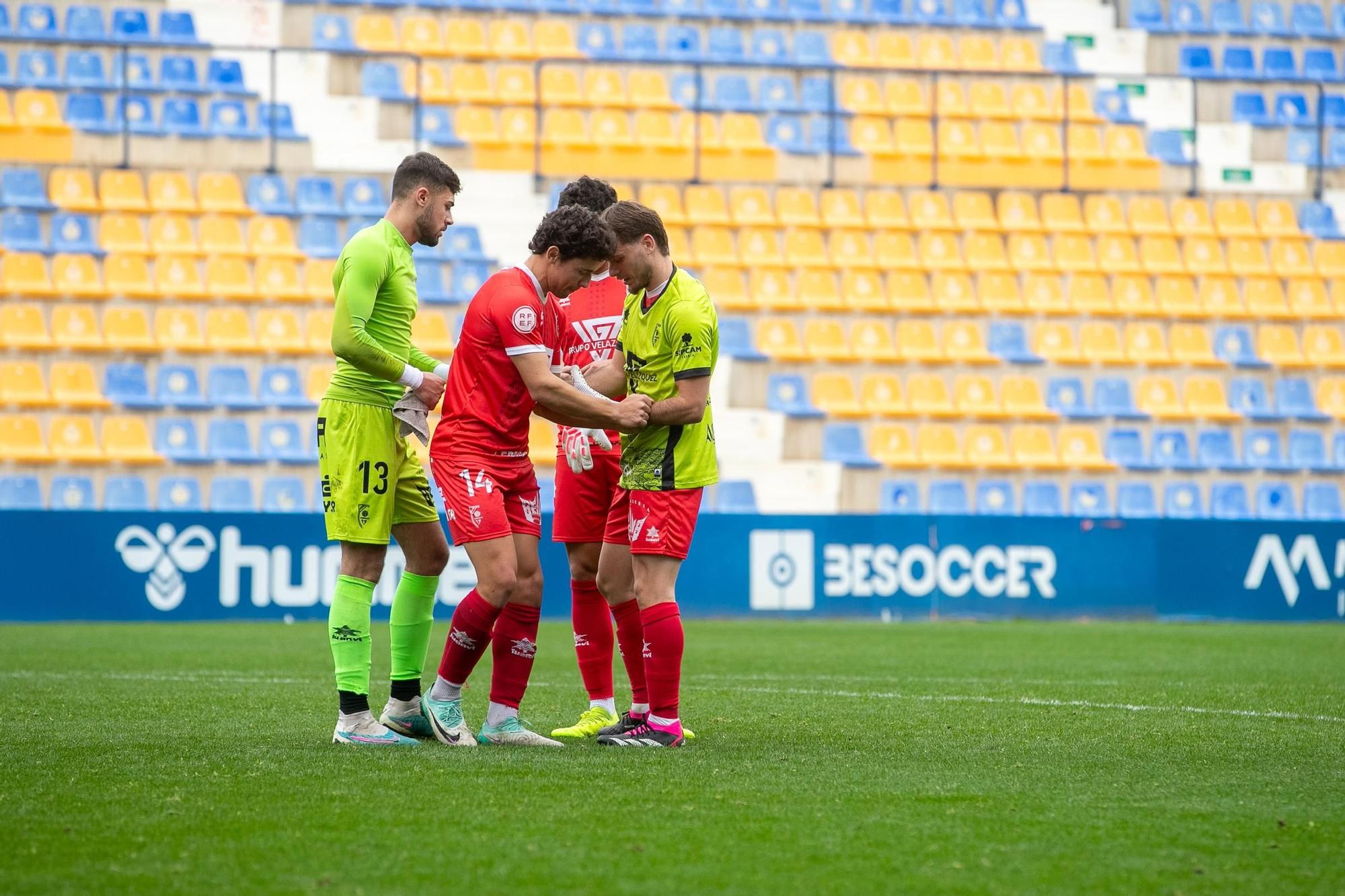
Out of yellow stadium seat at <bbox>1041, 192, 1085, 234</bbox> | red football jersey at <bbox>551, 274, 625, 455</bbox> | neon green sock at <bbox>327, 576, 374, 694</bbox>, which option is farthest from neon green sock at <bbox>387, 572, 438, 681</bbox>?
yellow stadium seat at <bbox>1041, 192, 1085, 234</bbox>

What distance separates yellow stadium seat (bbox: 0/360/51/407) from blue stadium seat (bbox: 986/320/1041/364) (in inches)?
384

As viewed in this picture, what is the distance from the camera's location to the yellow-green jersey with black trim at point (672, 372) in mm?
5844

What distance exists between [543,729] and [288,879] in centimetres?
297

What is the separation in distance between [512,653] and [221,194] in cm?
1266

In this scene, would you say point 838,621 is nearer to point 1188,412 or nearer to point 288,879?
point 1188,412

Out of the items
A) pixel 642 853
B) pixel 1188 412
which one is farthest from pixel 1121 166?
pixel 642 853

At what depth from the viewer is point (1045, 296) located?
58.5 ft

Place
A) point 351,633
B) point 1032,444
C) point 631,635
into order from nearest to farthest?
point 351,633 < point 631,635 < point 1032,444

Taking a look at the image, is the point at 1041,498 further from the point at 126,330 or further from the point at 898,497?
the point at 126,330

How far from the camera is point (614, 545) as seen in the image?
20.6 ft

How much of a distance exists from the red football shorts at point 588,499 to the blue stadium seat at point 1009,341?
1144cm

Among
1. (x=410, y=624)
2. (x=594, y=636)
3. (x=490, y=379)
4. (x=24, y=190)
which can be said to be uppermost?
(x=24, y=190)

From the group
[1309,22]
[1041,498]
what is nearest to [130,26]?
[1041,498]

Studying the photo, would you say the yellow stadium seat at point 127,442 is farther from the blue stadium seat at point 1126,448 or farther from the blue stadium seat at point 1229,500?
the blue stadium seat at point 1229,500
